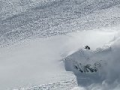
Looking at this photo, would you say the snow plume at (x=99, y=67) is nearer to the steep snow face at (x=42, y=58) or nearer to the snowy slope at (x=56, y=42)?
the snowy slope at (x=56, y=42)

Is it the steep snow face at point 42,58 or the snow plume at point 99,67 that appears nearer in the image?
the snow plume at point 99,67

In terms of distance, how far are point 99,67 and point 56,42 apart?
4877 mm

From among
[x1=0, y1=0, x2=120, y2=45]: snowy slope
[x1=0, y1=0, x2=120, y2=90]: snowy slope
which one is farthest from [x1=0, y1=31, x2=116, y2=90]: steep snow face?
[x1=0, y1=0, x2=120, y2=45]: snowy slope

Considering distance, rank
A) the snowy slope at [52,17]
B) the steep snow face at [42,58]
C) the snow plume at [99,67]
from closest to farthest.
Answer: the snow plume at [99,67], the steep snow face at [42,58], the snowy slope at [52,17]

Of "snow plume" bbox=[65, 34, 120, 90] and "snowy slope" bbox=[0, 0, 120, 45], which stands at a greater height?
"snowy slope" bbox=[0, 0, 120, 45]

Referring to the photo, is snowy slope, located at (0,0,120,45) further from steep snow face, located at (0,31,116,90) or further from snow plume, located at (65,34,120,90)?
snow plume, located at (65,34,120,90)

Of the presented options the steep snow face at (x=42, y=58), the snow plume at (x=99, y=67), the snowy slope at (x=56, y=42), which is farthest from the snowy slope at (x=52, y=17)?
the snow plume at (x=99, y=67)

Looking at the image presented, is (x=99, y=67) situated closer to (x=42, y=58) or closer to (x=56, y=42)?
(x=42, y=58)

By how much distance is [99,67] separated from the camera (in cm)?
1942

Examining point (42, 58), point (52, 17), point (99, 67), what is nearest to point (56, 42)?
point (42, 58)

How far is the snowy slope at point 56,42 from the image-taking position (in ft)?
63.8

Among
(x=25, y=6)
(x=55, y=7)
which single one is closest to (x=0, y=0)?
(x=25, y=6)

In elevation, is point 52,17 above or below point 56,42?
above

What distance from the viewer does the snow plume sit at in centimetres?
1855
